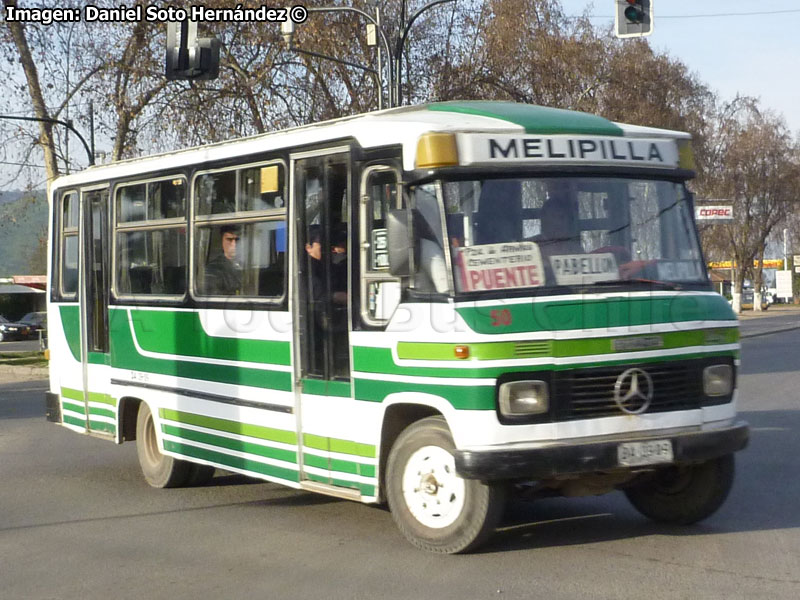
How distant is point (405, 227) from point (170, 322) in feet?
11.5

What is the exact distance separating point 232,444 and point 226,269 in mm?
1375

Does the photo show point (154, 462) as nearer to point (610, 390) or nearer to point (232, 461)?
point (232, 461)

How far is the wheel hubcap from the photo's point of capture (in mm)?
7438

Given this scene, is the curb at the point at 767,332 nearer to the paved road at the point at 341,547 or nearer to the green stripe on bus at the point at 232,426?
the paved road at the point at 341,547

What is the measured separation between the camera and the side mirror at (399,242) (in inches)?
297

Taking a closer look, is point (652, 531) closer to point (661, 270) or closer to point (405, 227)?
point (661, 270)

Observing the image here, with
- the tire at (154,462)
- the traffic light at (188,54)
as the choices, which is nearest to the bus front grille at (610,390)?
the tire at (154,462)

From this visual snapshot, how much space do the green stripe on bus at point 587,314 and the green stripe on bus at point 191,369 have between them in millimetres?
2080

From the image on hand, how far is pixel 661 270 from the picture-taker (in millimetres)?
7879

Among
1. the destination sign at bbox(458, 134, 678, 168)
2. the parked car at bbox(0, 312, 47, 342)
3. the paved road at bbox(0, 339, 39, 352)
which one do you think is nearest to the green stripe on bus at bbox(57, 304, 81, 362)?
the destination sign at bbox(458, 134, 678, 168)

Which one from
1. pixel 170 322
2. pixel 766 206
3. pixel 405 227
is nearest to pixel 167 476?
pixel 170 322

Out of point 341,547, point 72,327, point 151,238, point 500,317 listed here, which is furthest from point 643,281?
point 72,327

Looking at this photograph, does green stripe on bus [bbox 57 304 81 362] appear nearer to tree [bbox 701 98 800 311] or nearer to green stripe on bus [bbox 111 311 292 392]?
green stripe on bus [bbox 111 311 292 392]

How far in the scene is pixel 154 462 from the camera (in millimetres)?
10922
